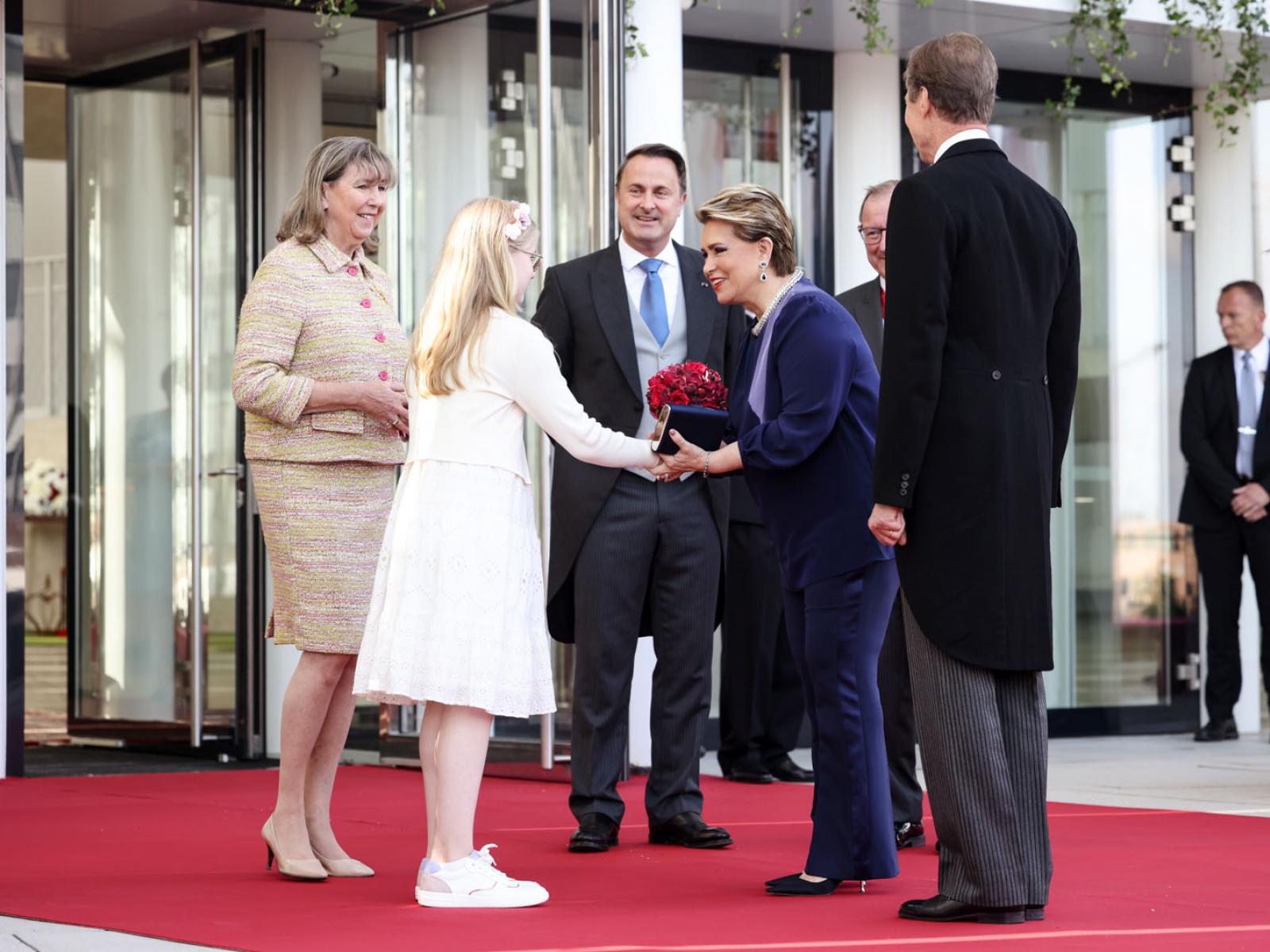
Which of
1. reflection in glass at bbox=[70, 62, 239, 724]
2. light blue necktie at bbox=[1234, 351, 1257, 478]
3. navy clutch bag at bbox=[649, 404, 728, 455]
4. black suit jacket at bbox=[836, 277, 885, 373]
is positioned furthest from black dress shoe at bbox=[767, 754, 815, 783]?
light blue necktie at bbox=[1234, 351, 1257, 478]

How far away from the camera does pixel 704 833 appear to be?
485 centimetres

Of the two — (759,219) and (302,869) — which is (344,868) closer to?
(302,869)

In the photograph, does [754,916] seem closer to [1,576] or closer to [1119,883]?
[1119,883]

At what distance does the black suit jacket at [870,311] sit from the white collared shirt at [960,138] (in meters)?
1.51

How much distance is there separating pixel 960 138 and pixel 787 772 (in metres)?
3.27

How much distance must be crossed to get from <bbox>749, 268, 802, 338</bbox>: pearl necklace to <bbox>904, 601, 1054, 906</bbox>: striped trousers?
806 millimetres

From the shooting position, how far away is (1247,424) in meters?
8.00

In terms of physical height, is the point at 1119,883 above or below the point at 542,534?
below

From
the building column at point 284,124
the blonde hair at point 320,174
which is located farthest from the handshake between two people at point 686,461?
the building column at point 284,124

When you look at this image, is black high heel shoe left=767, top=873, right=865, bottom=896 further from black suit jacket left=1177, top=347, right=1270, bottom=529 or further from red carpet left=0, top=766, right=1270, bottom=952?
black suit jacket left=1177, top=347, right=1270, bottom=529

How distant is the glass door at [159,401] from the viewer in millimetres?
7359

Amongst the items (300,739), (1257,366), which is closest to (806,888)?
(300,739)

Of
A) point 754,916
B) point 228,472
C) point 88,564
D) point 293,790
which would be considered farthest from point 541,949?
point 88,564

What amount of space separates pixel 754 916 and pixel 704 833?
1.08 metres
